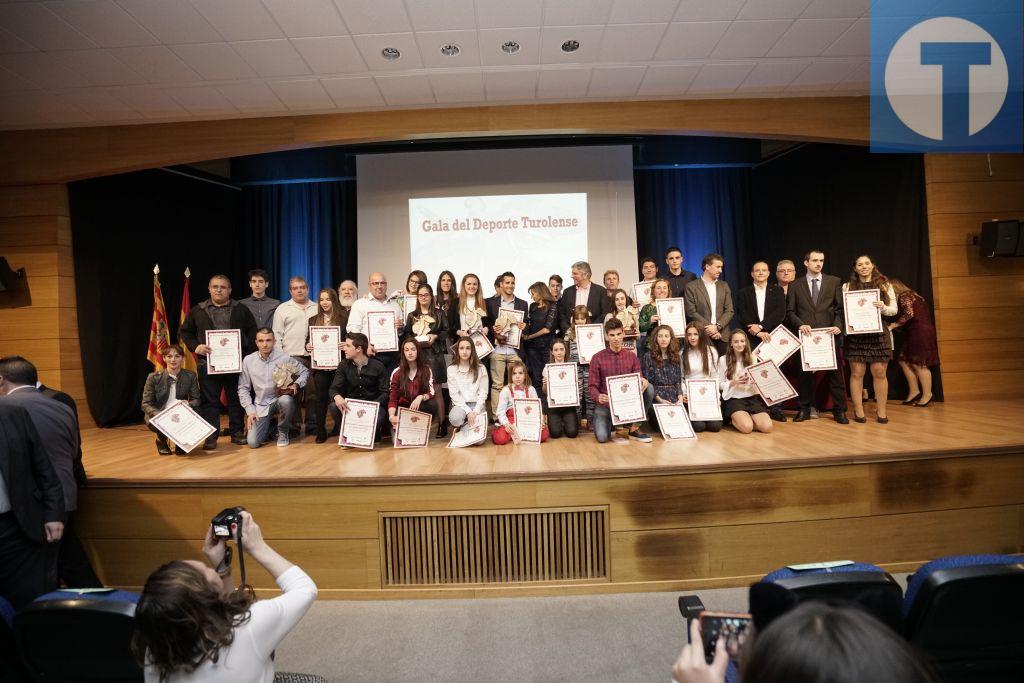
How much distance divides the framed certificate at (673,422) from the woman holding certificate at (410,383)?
1.96 meters

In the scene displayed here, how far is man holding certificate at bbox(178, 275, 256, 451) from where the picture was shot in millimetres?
5238

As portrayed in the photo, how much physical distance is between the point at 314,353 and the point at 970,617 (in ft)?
15.5

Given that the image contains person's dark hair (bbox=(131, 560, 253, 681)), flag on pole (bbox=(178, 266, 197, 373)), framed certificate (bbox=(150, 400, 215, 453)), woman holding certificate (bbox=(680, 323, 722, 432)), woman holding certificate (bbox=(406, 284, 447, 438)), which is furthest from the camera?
flag on pole (bbox=(178, 266, 197, 373))

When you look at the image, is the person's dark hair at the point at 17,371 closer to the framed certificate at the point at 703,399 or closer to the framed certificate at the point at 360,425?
the framed certificate at the point at 360,425

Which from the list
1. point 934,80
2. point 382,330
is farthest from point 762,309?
point 382,330

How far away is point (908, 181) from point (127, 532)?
8.36 meters

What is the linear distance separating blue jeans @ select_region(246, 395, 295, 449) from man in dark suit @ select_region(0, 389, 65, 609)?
2196mm

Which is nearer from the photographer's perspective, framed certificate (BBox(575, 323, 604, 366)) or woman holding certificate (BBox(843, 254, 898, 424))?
woman holding certificate (BBox(843, 254, 898, 424))

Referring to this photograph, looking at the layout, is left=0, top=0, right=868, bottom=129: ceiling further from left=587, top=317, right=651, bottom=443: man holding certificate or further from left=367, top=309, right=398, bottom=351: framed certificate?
left=587, top=317, right=651, bottom=443: man holding certificate

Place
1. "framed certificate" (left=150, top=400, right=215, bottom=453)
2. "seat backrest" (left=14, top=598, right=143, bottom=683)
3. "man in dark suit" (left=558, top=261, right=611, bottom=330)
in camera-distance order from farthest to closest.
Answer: "man in dark suit" (left=558, top=261, right=611, bottom=330), "framed certificate" (left=150, top=400, right=215, bottom=453), "seat backrest" (left=14, top=598, right=143, bottom=683)

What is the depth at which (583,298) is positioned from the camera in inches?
237

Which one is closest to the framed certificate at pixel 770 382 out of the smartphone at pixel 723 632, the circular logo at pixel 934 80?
the circular logo at pixel 934 80

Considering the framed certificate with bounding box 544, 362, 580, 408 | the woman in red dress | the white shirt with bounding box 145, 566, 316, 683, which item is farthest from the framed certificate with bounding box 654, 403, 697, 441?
the white shirt with bounding box 145, 566, 316, 683

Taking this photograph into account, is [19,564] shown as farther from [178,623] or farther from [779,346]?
[779,346]
